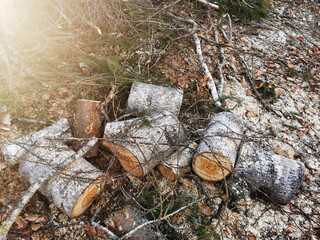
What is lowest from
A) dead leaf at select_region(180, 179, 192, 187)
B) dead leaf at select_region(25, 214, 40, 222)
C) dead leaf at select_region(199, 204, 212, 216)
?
dead leaf at select_region(25, 214, 40, 222)

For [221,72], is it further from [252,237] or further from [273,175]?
[252,237]

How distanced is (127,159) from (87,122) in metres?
0.74

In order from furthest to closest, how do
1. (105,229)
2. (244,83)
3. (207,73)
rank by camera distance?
(244,83)
(207,73)
(105,229)

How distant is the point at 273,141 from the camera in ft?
11.0

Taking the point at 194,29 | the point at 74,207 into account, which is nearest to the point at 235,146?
the point at 74,207

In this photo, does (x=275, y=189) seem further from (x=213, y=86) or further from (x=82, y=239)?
(x=82, y=239)

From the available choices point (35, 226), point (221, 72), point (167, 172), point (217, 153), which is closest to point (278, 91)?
point (221, 72)

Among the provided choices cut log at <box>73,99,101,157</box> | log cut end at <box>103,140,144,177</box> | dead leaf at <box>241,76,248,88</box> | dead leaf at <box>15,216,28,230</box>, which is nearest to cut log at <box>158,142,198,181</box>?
log cut end at <box>103,140,144,177</box>

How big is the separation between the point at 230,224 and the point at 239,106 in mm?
1914

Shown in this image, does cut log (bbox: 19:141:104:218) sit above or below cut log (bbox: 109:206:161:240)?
above

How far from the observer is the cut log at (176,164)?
98.7 inches

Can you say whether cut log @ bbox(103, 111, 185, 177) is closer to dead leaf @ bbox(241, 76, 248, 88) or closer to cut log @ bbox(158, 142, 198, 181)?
cut log @ bbox(158, 142, 198, 181)

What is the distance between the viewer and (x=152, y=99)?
2.90 meters

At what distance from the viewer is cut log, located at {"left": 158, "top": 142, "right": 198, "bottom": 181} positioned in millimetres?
2508
